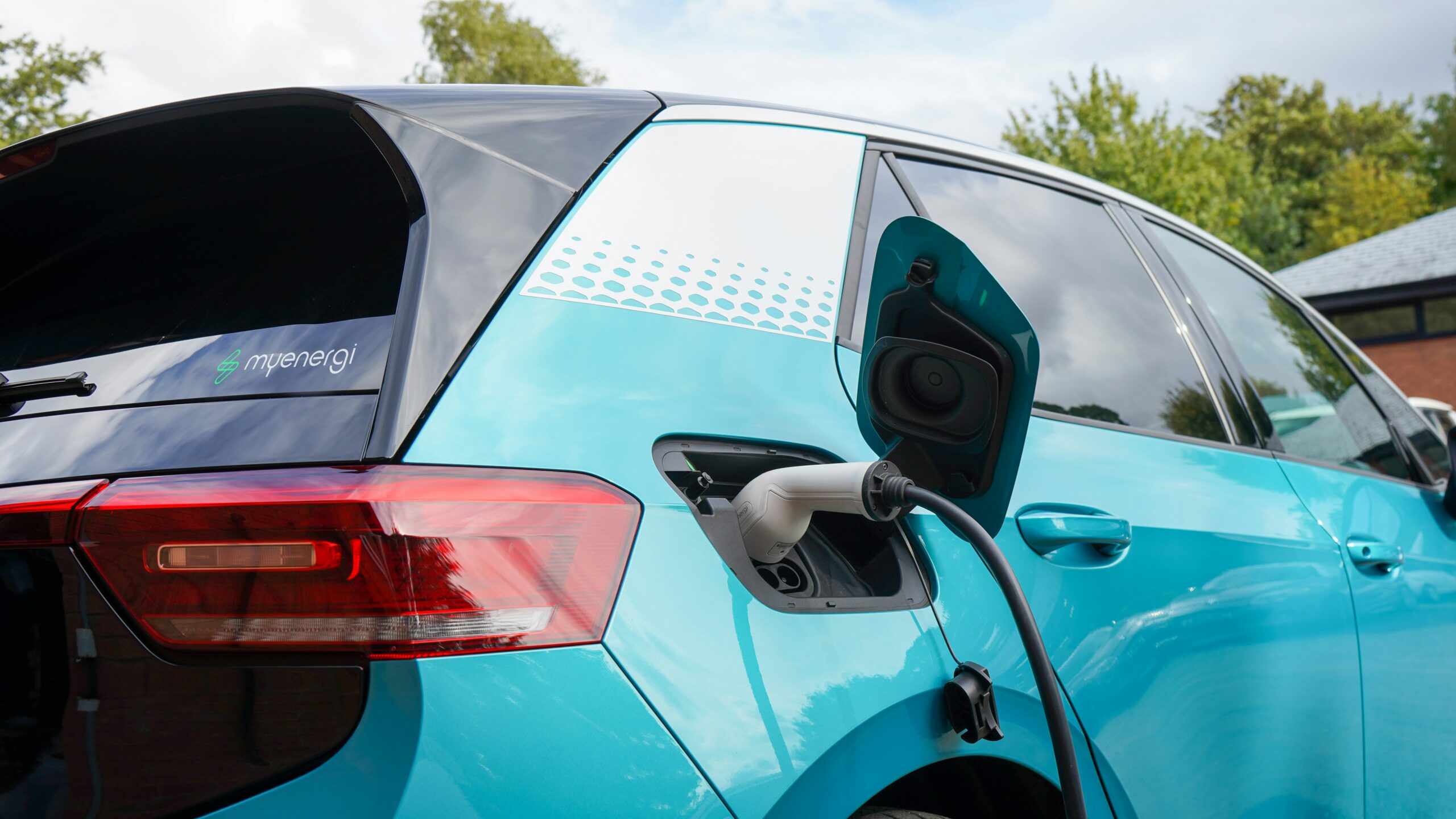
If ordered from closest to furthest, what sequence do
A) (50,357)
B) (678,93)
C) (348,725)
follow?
(348,725) → (50,357) → (678,93)

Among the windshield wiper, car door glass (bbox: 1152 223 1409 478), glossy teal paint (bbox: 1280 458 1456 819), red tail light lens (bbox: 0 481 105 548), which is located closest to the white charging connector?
red tail light lens (bbox: 0 481 105 548)

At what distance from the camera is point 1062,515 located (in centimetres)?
155

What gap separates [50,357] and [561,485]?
0.84 m

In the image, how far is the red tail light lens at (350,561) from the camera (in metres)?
0.94

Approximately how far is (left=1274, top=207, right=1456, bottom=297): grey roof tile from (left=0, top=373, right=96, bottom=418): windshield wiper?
82.3 ft

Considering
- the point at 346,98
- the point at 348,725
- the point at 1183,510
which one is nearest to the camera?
the point at 348,725

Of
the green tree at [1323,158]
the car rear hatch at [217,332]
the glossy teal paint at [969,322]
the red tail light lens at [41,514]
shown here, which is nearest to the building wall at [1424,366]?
the green tree at [1323,158]

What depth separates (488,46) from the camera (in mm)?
32344

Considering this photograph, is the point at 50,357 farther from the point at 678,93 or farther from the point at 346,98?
the point at 678,93

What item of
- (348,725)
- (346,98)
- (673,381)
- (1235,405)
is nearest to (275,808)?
(348,725)

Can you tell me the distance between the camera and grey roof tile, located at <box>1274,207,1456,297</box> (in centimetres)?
2256

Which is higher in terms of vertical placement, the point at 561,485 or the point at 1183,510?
the point at 561,485

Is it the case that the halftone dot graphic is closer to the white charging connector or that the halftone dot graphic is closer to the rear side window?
the rear side window

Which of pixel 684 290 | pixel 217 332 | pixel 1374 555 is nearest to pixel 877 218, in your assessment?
pixel 684 290
